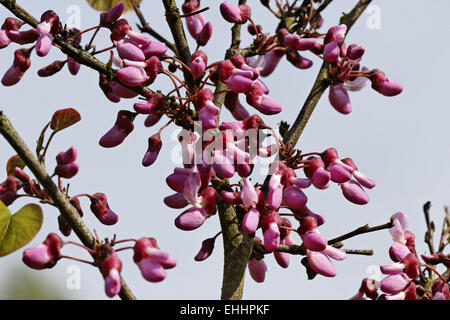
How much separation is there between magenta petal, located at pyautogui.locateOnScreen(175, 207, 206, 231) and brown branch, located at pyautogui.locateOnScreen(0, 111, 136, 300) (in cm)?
33

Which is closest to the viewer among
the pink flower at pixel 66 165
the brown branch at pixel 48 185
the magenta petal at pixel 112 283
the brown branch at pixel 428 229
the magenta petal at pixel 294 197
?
the magenta petal at pixel 112 283

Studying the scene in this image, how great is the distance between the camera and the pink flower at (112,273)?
2.04 meters

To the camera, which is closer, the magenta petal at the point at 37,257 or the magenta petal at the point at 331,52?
the magenta petal at the point at 37,257

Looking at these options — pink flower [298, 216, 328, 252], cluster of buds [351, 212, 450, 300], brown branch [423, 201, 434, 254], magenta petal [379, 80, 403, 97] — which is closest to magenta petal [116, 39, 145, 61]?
pink flower [298, 216, 328, 252]

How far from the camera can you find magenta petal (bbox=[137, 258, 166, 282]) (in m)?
2.11

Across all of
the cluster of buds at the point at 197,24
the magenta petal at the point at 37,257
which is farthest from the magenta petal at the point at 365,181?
the magenta petal at the point at 37,257

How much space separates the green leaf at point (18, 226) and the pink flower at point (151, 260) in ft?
1.16

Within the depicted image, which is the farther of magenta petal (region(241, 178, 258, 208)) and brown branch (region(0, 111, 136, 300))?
magenta petal (region(241, 178, 258, 208))

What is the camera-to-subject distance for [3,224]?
2.22m

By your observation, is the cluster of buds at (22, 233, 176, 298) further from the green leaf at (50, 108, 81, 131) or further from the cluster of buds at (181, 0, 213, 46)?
the cluster of buds at (181, 0, 213, 46)

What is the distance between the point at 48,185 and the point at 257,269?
1172 mm

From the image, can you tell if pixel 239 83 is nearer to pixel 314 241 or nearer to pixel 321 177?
pixel 321 177

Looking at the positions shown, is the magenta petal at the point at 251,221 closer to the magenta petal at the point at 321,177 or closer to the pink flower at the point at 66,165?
the magenta petal at the point at 321,177

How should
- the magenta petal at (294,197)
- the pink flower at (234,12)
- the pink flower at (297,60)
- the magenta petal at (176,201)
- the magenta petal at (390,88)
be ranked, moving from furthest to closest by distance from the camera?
1. the pink flower at (297,60)
2. the magenta petal at (390,88)
3. the pink flower at (234,12)
4. the magenta petal at (176,201)
5. the magenta petal at (294,197)
